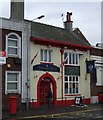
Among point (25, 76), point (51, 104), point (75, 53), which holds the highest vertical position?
point (75, 53)

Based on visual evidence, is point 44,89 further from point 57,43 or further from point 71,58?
point 71,58

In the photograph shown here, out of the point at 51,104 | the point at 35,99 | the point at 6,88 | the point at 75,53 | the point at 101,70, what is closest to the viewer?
the point at 6,88

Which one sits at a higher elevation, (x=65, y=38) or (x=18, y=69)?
(x=65, y=38)

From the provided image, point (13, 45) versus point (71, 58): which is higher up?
point (13, 45)

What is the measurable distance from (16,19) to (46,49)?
12.4 feet

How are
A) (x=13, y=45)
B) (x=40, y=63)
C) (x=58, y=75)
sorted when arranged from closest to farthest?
(x=13, y=45), (x=40, y=63), (x=58, y=75)

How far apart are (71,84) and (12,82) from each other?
7621 mm

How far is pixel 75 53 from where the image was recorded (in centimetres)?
3475

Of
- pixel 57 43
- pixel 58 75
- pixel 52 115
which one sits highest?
pixel 57 43

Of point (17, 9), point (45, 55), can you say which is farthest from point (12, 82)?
point (17, 9)

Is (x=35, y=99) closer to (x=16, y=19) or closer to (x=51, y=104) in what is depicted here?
(x=51, y=104)

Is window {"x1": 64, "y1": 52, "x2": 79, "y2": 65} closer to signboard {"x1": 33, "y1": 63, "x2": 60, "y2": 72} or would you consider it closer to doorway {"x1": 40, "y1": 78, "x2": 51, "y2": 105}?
signboard {"x1": 33, "y1": 63, "x2": 60, "y2": 72}

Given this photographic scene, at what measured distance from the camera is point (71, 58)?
34188 millimetres

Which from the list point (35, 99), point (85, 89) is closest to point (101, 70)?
point (85, 89)
